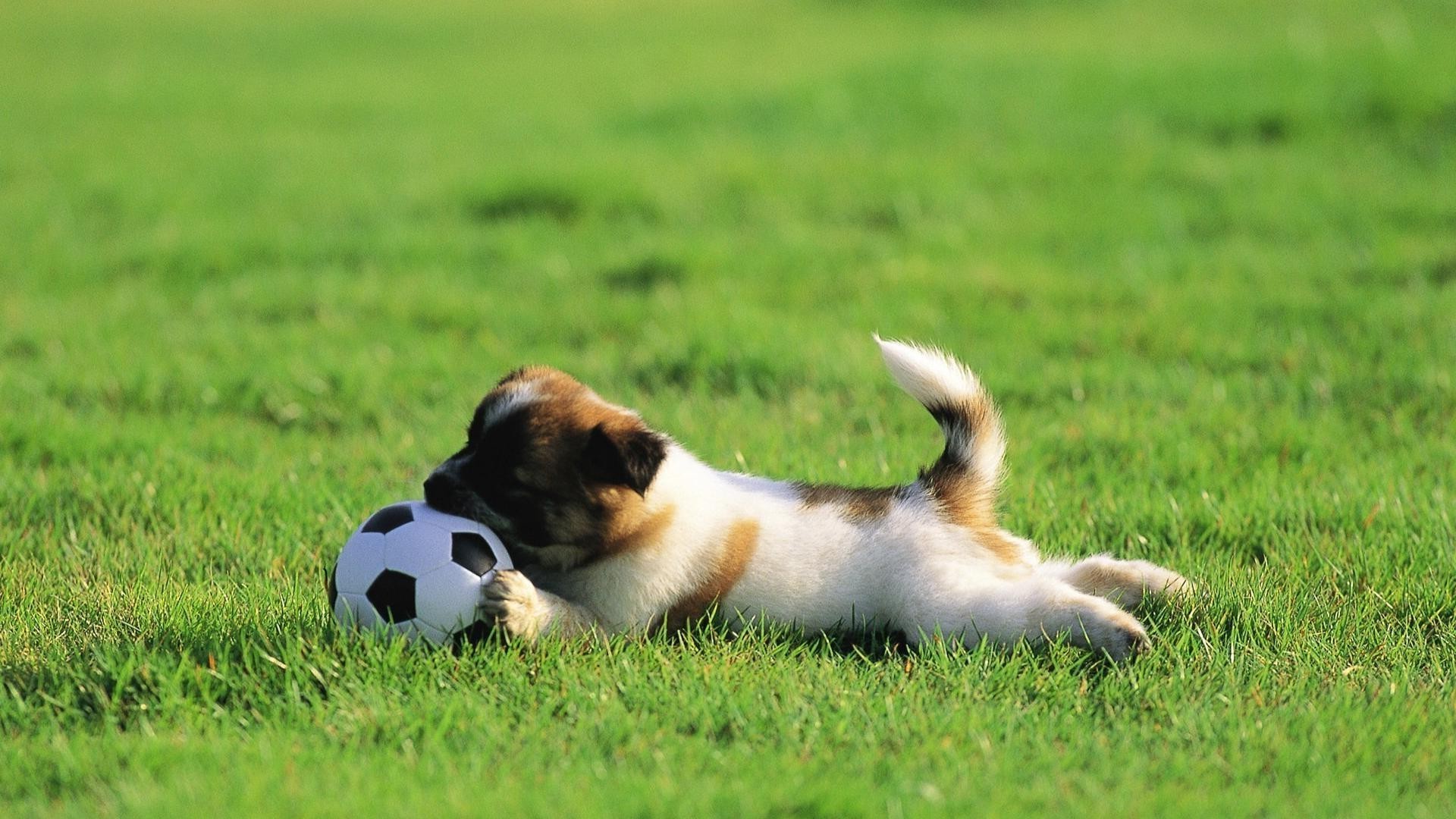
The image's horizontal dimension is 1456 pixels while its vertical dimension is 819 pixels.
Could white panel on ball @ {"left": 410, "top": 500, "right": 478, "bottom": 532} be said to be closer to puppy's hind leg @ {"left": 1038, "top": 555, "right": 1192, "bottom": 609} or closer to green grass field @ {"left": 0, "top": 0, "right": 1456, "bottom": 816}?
green grass field @ {"left": 0, "top": 0, "right": 1456, "bottom": 816}

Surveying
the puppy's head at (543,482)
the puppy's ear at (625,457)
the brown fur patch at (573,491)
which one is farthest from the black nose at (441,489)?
the puppy's ear at (625,457)

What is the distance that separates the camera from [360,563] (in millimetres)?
3875

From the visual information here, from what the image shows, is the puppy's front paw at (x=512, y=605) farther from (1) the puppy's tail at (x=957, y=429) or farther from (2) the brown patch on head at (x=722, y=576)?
(1) the puppy's tail at (x=957, y=429)

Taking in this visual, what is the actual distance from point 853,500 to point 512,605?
106 centimetres

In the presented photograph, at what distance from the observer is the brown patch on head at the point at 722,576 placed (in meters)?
4.01

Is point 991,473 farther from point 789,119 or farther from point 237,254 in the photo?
point 789,119

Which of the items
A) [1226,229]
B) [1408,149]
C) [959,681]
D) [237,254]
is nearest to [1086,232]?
[1226,229]

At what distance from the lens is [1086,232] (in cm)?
923

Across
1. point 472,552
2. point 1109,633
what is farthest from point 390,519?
point 1109,633

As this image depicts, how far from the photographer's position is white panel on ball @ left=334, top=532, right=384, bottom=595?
3.84 metres

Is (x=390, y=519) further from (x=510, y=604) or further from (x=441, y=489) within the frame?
(x=510, y=604)

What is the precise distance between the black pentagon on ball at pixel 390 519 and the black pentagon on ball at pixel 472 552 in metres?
0.16

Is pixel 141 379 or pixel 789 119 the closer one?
pixel 141 379

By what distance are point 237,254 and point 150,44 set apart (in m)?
11.4
